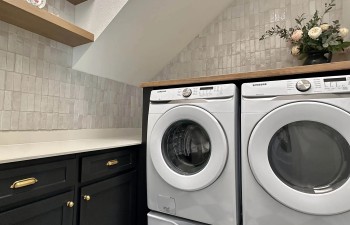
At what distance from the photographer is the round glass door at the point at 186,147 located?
4.09 ft

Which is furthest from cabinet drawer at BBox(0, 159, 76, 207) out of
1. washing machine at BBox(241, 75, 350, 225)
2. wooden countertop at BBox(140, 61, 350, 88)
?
washing machine at BBox(241, 75, 350, 225)

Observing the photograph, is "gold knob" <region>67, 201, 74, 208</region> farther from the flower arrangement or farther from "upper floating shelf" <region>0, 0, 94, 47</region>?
the flower arrangement

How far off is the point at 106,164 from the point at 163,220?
49 cm

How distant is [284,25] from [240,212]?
5.69ft

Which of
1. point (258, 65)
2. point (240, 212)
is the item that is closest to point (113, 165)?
point (240, 212)

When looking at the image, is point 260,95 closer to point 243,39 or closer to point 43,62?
point 243,39

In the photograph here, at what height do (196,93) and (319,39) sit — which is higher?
(319,39)

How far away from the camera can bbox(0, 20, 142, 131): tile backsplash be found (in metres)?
1.25

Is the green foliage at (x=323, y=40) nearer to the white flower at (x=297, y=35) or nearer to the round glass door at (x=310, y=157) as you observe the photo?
the white flower at (x=297, y=35)

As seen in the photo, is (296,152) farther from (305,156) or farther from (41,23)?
(41,23)

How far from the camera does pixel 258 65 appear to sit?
79.1 inches

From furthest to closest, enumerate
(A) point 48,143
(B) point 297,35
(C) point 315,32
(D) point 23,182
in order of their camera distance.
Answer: (B) point 297,35, (C) point 315,32, (A) point 48,143, (D) point 23,182

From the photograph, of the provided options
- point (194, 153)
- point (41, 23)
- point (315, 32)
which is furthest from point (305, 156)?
point (41, 23)

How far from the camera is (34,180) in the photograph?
89 cm
